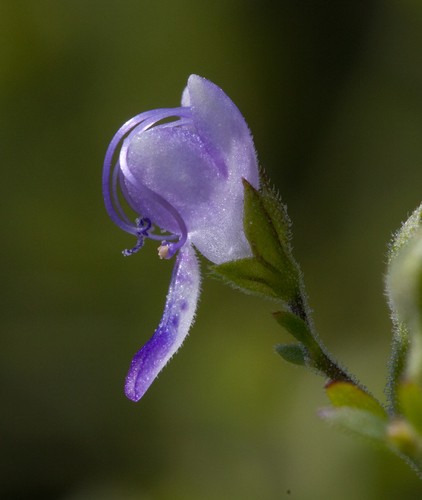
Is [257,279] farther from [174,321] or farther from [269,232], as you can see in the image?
[174,321]

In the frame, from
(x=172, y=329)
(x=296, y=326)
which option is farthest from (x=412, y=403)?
(x=172, y=329)

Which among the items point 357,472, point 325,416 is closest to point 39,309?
point 357,472

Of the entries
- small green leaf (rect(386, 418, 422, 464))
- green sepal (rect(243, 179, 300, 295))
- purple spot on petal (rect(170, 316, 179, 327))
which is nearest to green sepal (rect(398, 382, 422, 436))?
small green leaf (rect(386, 418, 422, 464))

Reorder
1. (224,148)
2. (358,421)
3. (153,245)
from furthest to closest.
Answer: (153,245) → (224,148) → (358,421)

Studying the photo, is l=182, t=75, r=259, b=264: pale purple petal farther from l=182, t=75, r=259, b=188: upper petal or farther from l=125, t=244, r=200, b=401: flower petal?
l=125, t=244, r=200, b=401: flower petal

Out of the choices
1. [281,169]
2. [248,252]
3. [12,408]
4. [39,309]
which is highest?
[248,252]

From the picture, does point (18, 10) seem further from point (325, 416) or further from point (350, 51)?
point (325, 416)

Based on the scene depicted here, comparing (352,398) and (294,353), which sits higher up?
(352,398)
